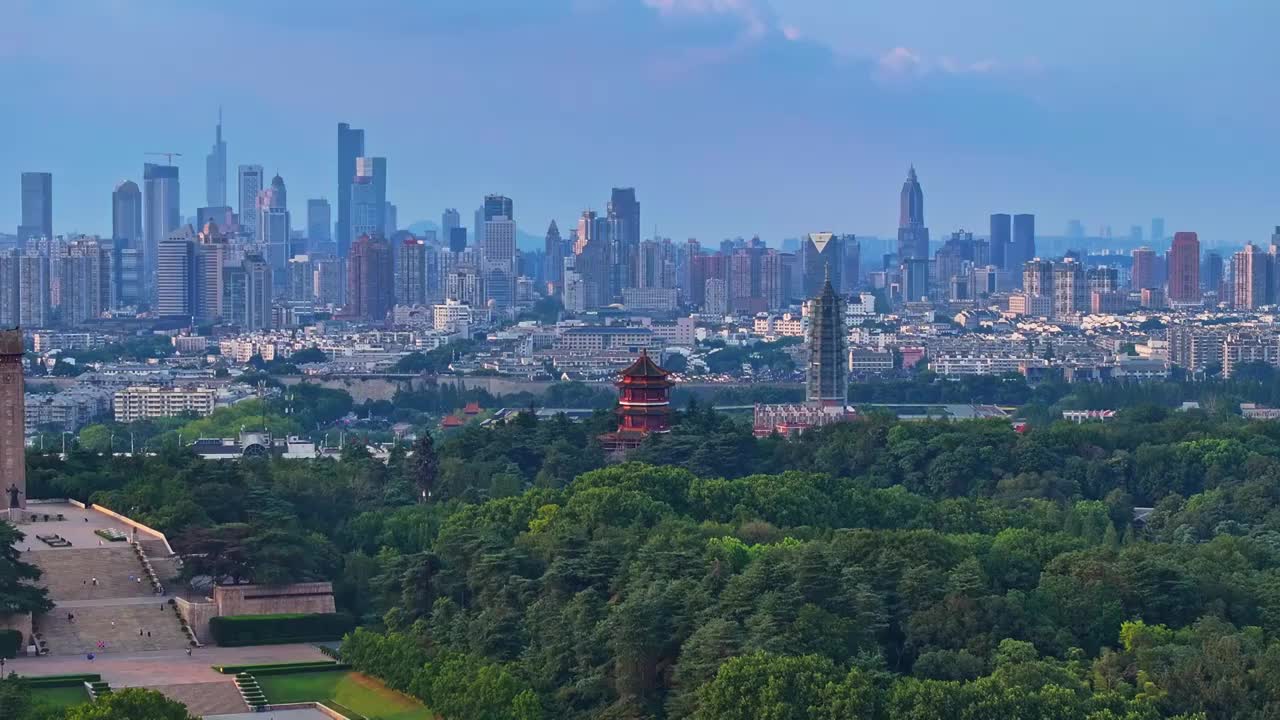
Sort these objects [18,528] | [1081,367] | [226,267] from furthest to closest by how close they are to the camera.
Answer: [226,267]
[1081,367]
[18,528]

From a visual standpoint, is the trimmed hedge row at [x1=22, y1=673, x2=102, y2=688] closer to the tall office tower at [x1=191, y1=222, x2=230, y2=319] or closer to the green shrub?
the green shrub

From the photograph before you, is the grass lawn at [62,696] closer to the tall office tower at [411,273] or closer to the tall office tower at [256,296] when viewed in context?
the tall office tower at [256,296]

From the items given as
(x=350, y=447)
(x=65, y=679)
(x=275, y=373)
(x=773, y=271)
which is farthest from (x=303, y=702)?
(x=773, y=271)

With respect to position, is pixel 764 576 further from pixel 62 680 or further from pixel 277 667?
pixel 62 680

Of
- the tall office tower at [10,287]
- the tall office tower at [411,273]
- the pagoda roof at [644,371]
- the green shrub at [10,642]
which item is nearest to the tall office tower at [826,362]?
the pagoda roof at [644,371]

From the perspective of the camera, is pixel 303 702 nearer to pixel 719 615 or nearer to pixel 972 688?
pixel 719 615

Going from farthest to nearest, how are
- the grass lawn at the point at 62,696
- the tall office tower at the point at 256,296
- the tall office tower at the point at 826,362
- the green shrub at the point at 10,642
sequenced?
the tall office tower at the point at 256,296 < the tall office tower at the point at 826,362 < the green shrub at the point at 10,642 < the grass lawn at the point at 62,696
